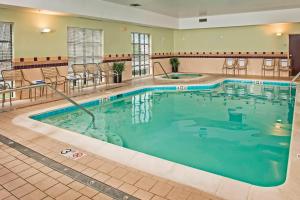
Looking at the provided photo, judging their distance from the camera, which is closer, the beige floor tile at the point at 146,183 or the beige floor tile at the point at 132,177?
the beige floor tile at the point at 146,183

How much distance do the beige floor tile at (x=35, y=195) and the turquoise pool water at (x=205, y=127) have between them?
1.94m

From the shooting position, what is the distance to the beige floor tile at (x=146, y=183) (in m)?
2.66

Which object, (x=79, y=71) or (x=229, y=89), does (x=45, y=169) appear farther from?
(x=229, y=89)

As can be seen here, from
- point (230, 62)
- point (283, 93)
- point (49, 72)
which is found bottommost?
point (283, 93)

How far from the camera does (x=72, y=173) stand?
2994mm

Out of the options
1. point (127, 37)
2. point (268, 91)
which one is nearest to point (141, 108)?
point (268, 91)

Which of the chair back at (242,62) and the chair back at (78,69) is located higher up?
the chair back at (242,62)

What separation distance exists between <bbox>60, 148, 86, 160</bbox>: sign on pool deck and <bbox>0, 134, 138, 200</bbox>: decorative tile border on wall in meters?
0.21

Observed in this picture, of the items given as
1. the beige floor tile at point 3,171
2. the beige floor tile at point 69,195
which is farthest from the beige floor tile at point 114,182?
the beige floor tile at point 3,171

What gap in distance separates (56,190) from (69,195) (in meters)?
0.19

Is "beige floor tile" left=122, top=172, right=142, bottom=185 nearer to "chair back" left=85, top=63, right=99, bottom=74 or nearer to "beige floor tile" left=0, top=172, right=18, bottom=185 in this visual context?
"beige floor tile" left=0, top=172, right=18, bottom=185

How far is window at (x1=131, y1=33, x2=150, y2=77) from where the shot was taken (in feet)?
39.2

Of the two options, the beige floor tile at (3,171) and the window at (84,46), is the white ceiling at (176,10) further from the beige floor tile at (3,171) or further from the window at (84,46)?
the beige floor tile at (3,171)

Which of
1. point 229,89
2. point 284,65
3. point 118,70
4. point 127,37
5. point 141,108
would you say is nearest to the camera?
point 141,108
